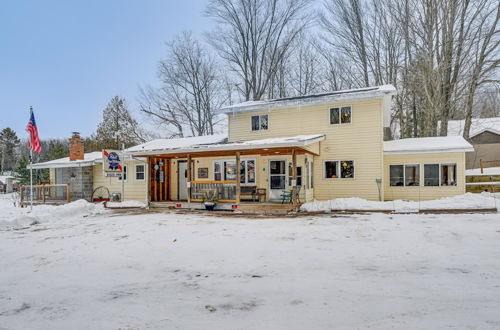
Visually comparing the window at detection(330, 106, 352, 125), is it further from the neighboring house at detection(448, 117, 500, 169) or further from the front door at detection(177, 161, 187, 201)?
the neighboring house at detection(448, 117, 500, 169)

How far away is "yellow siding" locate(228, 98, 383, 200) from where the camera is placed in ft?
42.8

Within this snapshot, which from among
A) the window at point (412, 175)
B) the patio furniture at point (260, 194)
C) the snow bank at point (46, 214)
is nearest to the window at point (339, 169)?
the window at point (412, 175)

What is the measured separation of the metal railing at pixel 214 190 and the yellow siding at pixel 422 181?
6940 millimetres

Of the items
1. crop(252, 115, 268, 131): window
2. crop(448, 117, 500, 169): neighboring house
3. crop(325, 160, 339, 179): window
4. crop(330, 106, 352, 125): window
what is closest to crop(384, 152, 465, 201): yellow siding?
crop(325, 160, 339, 179): window

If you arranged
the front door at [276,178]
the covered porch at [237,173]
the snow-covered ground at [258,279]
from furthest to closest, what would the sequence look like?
1. the front door at [276,178]
2. the covered porch at [237,173]
3. the snow-covered ground at [258,279]

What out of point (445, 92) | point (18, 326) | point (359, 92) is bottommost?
point (18, 326)

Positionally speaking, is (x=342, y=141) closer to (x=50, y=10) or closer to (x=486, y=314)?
(x=486, y=314)

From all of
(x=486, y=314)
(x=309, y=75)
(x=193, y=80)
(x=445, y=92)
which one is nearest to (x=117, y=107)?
(x=193, y=80)

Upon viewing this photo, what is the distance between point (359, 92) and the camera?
43.3 feet

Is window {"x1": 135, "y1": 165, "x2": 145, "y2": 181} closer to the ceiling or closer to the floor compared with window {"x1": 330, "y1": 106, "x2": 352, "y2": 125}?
closer to the floor

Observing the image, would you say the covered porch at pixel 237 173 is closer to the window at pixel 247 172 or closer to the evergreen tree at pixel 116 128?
the window at pixel 247 172

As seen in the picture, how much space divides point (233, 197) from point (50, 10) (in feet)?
181

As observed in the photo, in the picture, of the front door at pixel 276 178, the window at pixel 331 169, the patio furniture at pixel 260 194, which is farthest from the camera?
the front door at pixel 276 178

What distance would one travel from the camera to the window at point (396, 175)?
13.4m
